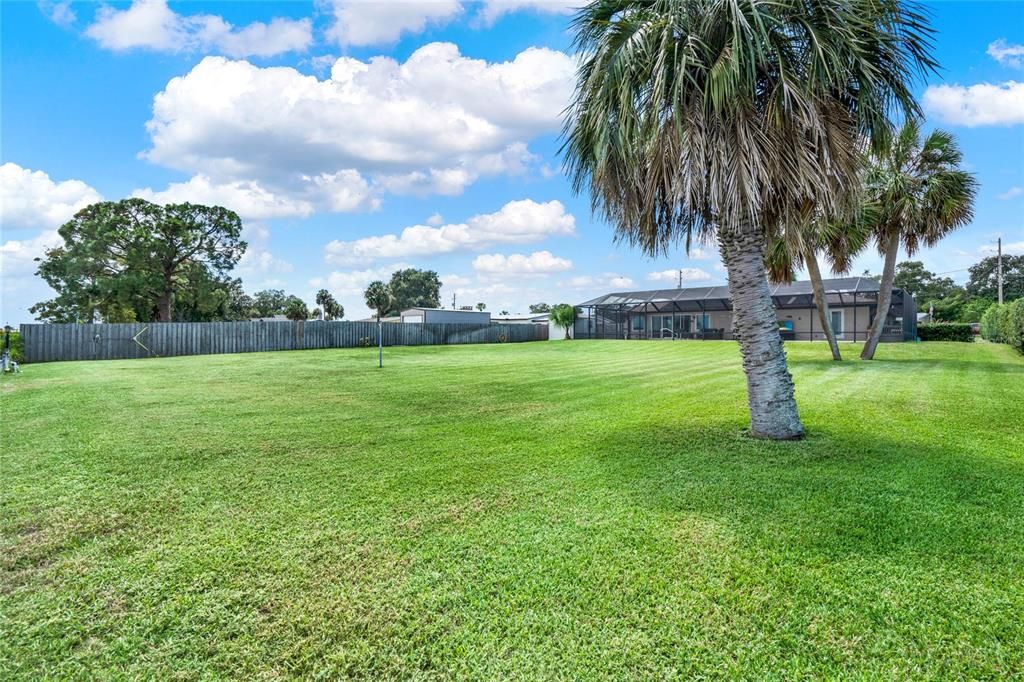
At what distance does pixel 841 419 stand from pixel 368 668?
7.01 metres

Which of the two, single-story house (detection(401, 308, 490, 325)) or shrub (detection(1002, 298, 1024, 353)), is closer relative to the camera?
shrub (detection(1002, 298, 1024, 353))

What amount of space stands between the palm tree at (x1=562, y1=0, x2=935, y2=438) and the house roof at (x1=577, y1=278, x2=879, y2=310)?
26.8 meters

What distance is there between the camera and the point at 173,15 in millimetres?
8312

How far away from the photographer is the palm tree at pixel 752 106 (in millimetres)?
4926

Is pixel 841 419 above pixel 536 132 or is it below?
below

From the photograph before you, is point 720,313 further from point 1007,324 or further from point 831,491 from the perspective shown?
point 831,491

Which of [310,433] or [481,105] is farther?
[481,105]

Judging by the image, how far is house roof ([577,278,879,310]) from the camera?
99.5 ft

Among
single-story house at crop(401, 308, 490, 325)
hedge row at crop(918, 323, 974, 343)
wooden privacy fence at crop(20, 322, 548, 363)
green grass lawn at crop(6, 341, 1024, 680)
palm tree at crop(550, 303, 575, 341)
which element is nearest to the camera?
green grass lawn at crop(6, 341, 1024, 680)

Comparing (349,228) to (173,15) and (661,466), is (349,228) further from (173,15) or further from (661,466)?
(661,466)

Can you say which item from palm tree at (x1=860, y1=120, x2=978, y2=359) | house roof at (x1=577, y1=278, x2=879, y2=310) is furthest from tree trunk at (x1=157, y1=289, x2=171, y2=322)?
palm tree at (x1=860, y1=120, x2=978, y2=359)

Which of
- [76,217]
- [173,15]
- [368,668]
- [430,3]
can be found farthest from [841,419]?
[76,217]

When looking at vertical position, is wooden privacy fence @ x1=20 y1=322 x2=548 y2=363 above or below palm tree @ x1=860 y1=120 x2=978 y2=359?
below

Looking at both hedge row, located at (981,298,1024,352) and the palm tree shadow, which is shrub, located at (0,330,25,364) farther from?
hedge row, located at (981,298,1024,352)
